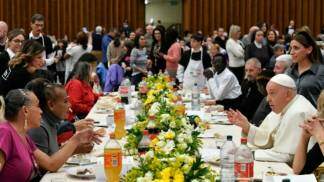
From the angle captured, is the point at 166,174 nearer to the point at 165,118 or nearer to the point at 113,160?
the point at 113,160

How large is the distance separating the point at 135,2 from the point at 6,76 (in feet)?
37.9

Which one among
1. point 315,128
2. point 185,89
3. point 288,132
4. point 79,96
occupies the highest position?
point 315,128

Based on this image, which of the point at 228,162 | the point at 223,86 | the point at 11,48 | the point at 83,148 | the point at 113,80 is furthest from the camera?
the point at 113,80

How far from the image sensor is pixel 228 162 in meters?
3.36

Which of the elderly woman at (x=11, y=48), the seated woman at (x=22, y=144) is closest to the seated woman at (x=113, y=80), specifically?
the elderly woman at (x=11, y=48)

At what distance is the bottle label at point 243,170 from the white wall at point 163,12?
15.1 m

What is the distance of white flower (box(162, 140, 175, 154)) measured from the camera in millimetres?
2676

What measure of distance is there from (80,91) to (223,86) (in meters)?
1.71

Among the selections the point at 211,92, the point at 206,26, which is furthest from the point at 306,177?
the point at 206,26

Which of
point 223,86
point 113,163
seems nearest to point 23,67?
point 223,86

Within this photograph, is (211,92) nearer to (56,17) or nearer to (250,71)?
(250,71)

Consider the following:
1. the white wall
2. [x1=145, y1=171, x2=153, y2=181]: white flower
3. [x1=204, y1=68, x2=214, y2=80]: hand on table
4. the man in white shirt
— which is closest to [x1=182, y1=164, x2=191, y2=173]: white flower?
[x1=145, y1=171, x2=153, y2=181]: white flower

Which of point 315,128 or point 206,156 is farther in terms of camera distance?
point 206,156

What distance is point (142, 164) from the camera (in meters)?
2.55
